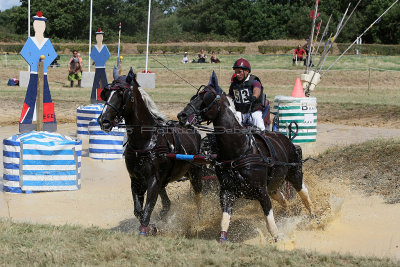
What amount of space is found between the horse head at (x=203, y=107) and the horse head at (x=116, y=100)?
103cm

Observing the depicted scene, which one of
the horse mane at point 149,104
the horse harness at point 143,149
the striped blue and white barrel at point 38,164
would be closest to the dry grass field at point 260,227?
the striped blue and white barrel at point 38,164

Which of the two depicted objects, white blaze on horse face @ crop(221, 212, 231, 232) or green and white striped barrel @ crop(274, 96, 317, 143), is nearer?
white blaze on horse face @ crop(221, 212, 231, 232)

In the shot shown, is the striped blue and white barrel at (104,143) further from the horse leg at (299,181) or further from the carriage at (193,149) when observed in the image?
the horse leg at (299,181)

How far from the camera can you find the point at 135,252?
662 centimetres

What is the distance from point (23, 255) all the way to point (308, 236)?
14.2 ft

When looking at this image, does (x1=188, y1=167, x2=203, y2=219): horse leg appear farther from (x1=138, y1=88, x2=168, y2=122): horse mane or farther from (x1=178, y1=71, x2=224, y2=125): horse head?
(x1=178, y1=71, x2=224, y2=125): horse head

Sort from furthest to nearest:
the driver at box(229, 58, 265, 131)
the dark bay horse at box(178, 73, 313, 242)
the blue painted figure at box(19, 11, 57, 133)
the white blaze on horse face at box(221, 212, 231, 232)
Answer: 1. the blue painted figure at box(19, 11, 57, 133)
2. the driver at box(229, 58, 265, 131)
3. the white blaze on horse face at box(221, 212, 231, 232)
4. the dark bay horse at box(178, 73, 313, 242)

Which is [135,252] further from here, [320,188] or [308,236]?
[320,188]

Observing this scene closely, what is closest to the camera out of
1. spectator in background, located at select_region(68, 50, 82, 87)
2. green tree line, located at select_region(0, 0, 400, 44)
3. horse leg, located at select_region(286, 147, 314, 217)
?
horse leg, located at select_region(286, 147, 314, 217)

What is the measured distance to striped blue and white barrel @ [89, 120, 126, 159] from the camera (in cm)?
1465

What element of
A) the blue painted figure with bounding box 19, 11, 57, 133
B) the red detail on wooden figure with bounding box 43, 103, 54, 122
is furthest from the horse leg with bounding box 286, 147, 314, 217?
the red detail on wooden figure with bounding box 43, 103, 54, 122

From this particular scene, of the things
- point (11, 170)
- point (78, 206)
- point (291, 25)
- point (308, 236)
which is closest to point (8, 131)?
point (11, 170)

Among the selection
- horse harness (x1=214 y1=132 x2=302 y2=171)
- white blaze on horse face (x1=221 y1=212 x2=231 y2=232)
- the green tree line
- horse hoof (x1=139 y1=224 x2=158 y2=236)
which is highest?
the green tree line

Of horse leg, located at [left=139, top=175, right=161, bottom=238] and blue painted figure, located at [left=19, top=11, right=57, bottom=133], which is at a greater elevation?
blue painted figure, located at [left=19, top=11, right=57, bottom=133]
